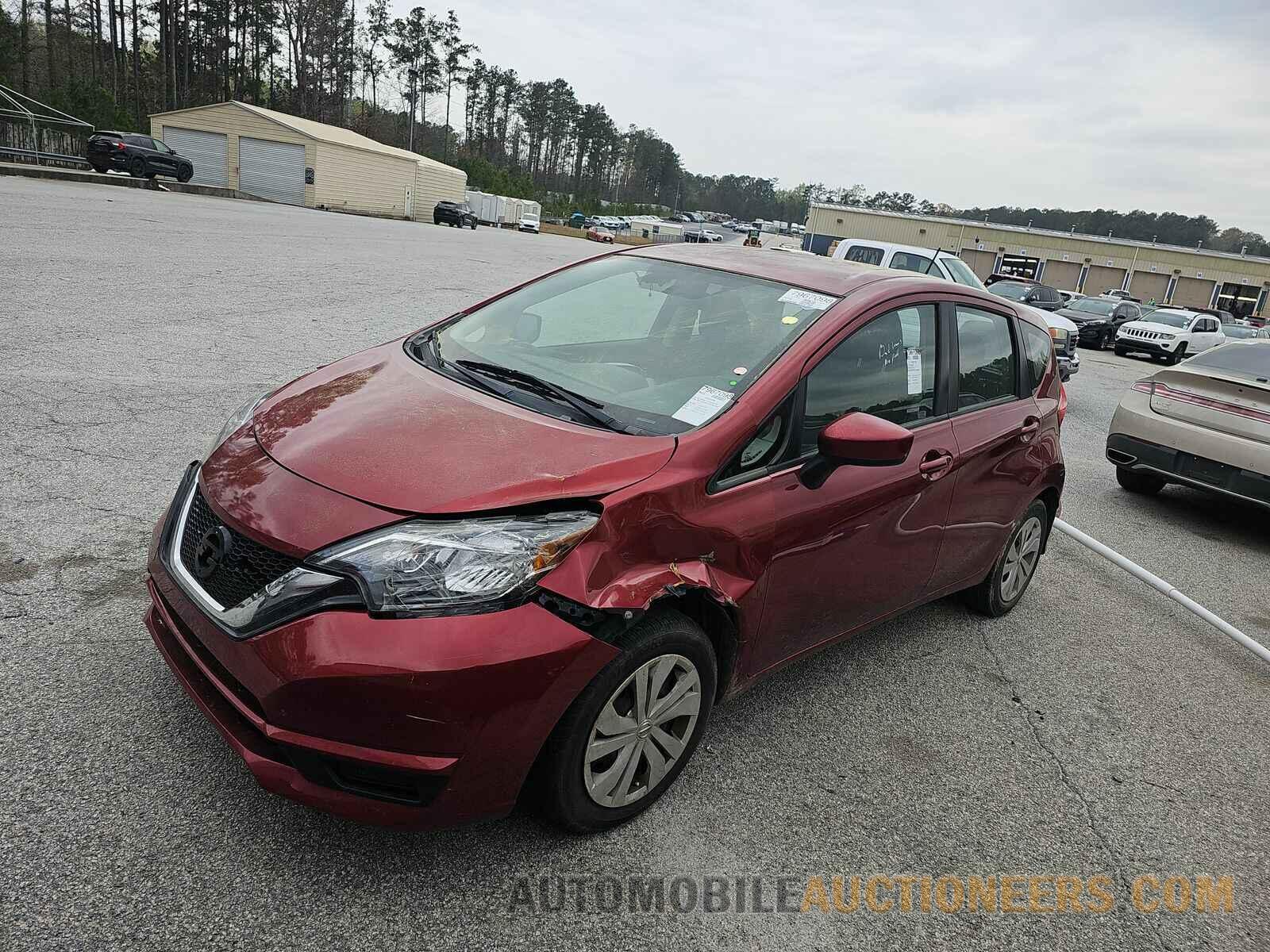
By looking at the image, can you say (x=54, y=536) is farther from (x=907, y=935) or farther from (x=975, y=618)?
(x=975, y=618)

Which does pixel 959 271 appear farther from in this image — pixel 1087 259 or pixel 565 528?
pixel 1087 259

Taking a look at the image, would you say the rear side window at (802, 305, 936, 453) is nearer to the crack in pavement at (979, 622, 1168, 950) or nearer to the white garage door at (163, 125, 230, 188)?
the crack in pavement at (979, 622, 1168, 950)

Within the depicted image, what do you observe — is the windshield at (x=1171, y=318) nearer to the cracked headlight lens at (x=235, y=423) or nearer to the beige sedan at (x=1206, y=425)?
the beige sedan at (x=1206, y=425)

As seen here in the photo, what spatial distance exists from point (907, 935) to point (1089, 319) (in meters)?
28.1

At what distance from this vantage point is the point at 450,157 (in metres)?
84.8

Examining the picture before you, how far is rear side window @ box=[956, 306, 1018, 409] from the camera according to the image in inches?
154

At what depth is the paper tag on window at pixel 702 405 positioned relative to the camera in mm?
2805

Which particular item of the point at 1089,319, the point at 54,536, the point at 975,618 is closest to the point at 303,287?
the point at 54,536

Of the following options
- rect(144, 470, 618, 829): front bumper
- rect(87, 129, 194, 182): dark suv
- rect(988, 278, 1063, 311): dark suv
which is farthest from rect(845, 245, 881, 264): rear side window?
rect(87, 129, 194, 182): dark suv

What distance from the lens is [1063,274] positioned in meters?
77.0

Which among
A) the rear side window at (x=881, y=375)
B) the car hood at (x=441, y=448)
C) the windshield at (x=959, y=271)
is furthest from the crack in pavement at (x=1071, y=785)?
the windshield at (x=959, y=271)

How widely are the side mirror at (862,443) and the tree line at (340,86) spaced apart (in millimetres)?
41987

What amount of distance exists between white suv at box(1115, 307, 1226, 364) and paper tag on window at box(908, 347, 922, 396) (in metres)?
24.8

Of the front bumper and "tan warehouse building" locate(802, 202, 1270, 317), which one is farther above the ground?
Result: "tan warehouse building" locate(802, 202, 1270, 317)
